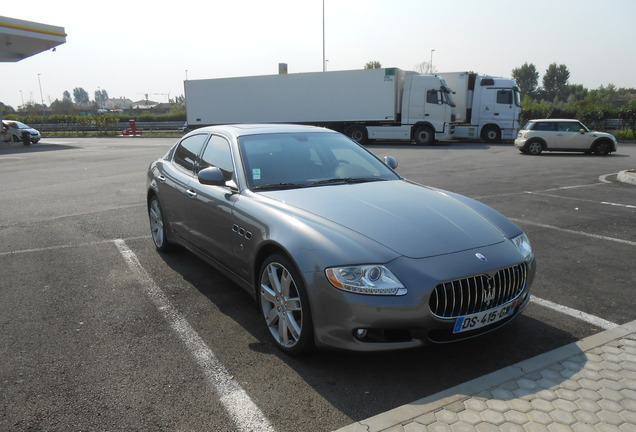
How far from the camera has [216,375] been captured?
3178 mm

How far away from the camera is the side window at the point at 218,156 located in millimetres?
4383

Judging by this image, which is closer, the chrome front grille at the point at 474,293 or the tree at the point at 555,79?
the chrome front grille at the point at 474,293

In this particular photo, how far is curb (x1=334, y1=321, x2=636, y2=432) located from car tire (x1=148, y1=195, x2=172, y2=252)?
3776 millimetres

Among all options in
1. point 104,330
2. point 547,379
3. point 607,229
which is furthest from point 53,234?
point 607,229

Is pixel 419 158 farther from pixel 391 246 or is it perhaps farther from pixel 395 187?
pixel 391 246

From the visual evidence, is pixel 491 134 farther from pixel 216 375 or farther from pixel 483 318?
pixel 216 375

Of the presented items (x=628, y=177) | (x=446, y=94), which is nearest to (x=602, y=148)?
(x=446, y=94)

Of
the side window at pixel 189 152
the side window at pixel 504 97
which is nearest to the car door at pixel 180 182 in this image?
the side window at pixel 189 152

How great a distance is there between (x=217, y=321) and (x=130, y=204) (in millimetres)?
5929

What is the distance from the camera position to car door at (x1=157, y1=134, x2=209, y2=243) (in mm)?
4970

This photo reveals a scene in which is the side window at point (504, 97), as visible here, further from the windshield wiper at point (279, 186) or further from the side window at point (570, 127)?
the windshield wiper at point (279, 186)

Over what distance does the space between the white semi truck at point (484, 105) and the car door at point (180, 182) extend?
2232 centimetres

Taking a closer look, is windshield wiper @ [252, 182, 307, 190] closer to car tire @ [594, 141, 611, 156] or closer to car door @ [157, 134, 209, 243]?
car door @ [157, 134, 209, 243]

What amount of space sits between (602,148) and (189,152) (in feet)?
61.4
